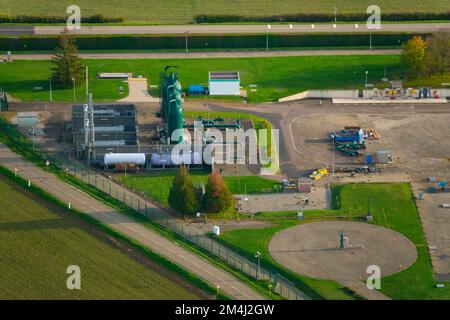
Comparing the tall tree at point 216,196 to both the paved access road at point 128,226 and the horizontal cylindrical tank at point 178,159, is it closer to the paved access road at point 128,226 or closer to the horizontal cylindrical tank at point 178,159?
the paved access road at point 128,226

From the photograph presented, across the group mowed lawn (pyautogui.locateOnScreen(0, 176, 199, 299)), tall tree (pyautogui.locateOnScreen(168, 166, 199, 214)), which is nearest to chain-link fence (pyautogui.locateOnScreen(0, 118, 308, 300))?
tall tree (pyautogui.locateOnScreen(168, 166, 199, 214))

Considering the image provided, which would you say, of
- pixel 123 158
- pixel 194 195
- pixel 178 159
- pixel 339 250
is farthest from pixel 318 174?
pixel 123 158

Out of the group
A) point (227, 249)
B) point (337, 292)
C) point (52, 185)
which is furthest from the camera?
point (52, 185)

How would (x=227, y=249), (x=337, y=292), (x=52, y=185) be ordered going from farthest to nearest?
(x=52, y=185), (x=227, y=249), (x=337, y=292)

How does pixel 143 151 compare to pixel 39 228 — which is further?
pixel 143 151

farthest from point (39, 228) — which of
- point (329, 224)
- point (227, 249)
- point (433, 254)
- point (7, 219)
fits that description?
point (433, 254)

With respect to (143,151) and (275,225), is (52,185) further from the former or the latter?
(275,225)

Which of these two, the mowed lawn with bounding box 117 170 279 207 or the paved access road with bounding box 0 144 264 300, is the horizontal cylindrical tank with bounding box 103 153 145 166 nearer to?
the mowed lawn with bounding box 117 170 279 207

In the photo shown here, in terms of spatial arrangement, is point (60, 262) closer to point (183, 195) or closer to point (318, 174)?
point (183, 195)
